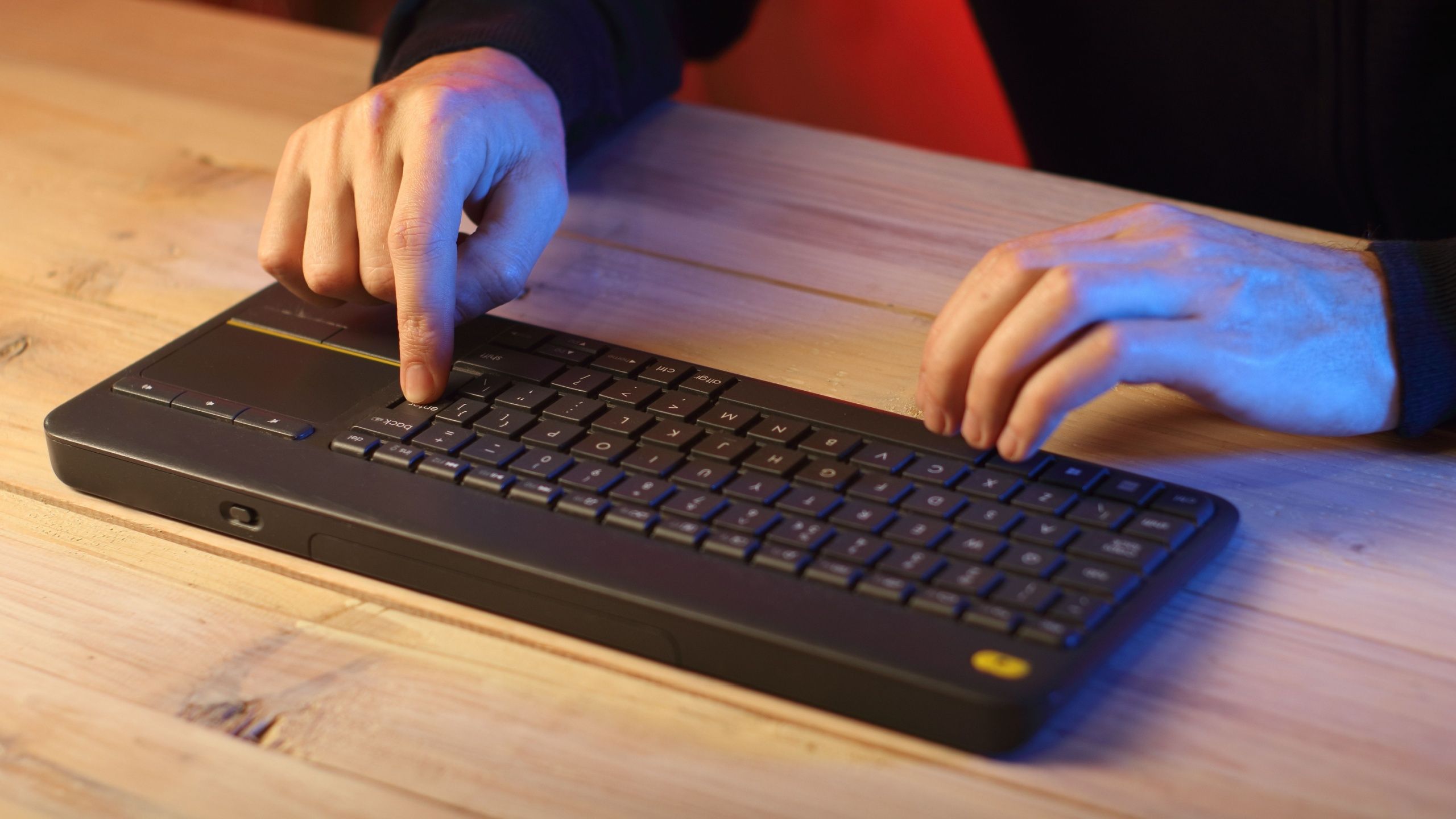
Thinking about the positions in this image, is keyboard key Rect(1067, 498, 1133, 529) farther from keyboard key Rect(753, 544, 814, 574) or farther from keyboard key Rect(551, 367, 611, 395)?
keyboard key Rect(551, 367, 611, 395)

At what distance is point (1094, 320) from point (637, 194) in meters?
0.43

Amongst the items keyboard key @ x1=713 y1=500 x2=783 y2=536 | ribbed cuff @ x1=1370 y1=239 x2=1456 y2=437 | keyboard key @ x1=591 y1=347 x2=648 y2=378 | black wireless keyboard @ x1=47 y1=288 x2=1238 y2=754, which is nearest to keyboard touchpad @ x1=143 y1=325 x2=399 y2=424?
black wireless keyboard @ x1=47 y1=288 x2=1238 y2=754

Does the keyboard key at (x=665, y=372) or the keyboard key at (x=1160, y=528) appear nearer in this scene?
the keyboard key at (x=1160, y=528)

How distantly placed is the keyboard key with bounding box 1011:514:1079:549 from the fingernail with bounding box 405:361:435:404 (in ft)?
0.94

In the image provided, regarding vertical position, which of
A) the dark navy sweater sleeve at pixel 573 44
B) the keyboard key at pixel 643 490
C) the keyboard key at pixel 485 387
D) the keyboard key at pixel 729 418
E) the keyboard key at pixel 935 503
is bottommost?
the keyboard key at pixel 935 503

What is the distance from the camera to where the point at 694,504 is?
0.53 metres

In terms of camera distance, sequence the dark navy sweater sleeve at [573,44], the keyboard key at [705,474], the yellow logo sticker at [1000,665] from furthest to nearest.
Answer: the dark navy sweater sleeve at [573,44], the keyboard key at [705,474], the yellow logo sticker at [1000,665]

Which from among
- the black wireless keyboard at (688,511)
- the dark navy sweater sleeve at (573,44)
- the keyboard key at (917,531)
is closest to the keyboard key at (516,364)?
the black wireless keyboard at (688,511)

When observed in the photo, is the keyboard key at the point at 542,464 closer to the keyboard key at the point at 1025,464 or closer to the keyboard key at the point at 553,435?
the keyboard key at the point at 553,435

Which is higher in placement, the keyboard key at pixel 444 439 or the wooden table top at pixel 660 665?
the keyboard key at pixel 444 439

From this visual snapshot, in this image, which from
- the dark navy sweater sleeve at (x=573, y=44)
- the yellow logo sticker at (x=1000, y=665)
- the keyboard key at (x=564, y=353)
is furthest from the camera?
the dark navy sweater sleeve at (x=573, y=44)

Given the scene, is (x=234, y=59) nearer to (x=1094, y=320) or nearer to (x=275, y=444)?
(x=275, y=444)

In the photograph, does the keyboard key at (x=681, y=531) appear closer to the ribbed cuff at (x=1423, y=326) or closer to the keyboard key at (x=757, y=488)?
the keyboard key at (x=757, y=488)

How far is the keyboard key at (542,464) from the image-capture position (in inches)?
21.7
